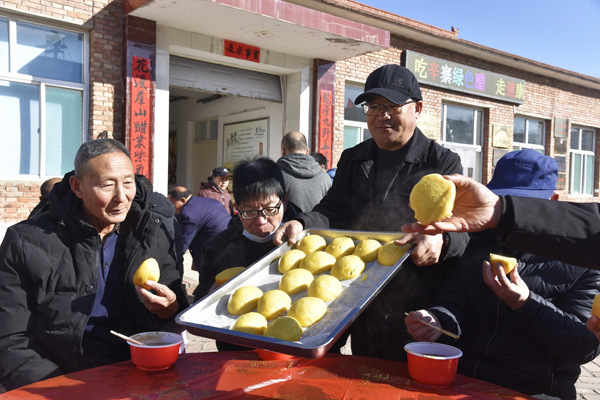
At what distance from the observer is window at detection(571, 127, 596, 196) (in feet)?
53.5

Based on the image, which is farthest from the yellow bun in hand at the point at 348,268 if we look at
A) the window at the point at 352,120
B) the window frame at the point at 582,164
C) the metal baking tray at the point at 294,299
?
the window frame at the point at 582,164

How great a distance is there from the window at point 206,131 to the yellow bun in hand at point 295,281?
10.0 m

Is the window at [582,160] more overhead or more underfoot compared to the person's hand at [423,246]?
more overhead

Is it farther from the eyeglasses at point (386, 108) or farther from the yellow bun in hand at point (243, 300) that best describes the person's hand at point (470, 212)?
the eyeglasses at point (386, 108)

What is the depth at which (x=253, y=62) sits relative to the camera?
29.6 feet

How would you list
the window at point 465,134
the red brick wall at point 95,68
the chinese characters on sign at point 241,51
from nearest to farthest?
the red brick wall at point 95,68, the chinese characters on sign at point 241,51, the window at point 465,134

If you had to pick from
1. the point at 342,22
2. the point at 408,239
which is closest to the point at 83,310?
the point at 408,239

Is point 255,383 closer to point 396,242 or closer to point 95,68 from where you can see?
point 396,242

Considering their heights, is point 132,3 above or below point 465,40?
below

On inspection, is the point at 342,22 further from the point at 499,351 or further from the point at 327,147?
the point at 499,351

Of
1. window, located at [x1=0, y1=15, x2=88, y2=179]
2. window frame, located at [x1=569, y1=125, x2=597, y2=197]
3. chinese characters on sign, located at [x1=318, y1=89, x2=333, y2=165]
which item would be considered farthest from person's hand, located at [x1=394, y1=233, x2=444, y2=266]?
window frame, located at [x1=569, y1=125, x2=597, y2=197]

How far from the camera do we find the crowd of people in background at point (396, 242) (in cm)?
193

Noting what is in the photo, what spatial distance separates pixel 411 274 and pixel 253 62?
291 inches

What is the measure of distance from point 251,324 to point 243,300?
190 millimetres
